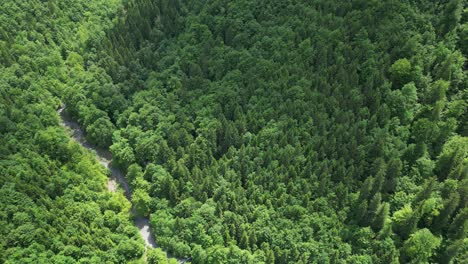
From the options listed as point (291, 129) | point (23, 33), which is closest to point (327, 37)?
point (291, 129)

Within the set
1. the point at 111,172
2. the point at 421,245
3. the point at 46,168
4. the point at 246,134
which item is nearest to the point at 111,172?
the point at 111,172

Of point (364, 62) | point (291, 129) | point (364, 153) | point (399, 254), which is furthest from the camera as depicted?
point (364, 62)

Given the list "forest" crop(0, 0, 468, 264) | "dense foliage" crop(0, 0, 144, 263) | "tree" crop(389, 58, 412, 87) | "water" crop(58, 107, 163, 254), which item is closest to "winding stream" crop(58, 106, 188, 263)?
"water" crop(58, 107, 163, 254)

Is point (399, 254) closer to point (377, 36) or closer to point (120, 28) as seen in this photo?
point (377, 36)

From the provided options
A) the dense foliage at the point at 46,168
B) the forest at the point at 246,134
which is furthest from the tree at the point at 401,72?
the dense foliage at the point at 46,168

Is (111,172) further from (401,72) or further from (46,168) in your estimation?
(401,72)

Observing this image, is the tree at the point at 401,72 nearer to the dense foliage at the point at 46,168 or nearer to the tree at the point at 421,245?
the tree at the point at 421,245

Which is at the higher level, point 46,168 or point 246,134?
point 46,168
